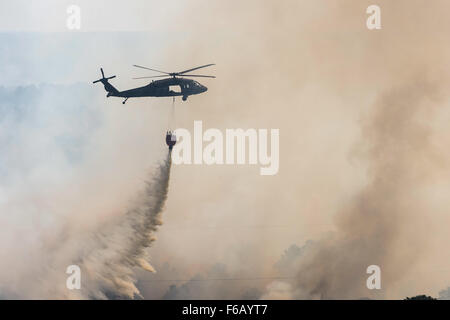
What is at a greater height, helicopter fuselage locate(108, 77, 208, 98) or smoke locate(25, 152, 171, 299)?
helicopter fuselage locate(108, 77, 208, 98)

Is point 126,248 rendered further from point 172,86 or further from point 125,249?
point 172,86

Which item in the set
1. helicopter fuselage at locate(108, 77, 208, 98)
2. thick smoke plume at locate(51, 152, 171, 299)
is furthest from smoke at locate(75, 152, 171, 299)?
helicopter fuselage at locate(108, 77, 208, 98)

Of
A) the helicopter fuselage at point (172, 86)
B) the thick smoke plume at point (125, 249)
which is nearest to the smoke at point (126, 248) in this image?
the thick smoke plume at point (125, 249)

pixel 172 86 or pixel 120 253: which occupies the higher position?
pixel 172 86

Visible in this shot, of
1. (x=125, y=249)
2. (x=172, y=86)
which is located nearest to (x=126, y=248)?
(x=125, y=249)

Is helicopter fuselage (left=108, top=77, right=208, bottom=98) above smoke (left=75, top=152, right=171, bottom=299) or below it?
above

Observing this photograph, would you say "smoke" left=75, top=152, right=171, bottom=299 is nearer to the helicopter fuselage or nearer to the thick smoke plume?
the thick smoke plume

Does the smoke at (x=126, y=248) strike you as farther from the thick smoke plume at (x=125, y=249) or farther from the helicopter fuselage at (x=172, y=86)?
the helicopter fuselage at (x=172, y=86)

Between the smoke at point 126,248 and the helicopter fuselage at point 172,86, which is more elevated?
the helicopter fuselage at point 172,86
